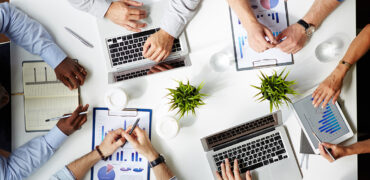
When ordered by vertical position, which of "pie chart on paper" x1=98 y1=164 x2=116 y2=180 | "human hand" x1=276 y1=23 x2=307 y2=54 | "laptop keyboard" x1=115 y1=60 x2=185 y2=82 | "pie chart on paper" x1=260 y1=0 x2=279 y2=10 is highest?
"pie chart on paper" x1=260 y1=0 x2=279 y2=10

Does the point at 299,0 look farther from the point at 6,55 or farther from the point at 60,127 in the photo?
the point at 6,55

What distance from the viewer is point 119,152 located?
1355 millimetres

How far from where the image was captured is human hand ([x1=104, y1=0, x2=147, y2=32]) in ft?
4.25

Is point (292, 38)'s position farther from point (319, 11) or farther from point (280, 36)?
point (319, 11)

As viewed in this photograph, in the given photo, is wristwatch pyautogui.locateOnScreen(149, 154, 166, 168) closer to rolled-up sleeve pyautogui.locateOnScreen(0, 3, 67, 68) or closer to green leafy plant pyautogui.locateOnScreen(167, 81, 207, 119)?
green leafy plant pyautogui.locateOnScreen(167, 81, 207, 119)

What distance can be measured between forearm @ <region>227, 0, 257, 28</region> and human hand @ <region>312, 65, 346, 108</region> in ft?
1.52

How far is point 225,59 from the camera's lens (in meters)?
1.36

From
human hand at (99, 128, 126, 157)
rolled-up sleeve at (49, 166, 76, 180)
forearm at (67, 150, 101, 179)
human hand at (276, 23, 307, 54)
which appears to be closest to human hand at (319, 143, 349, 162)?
human hand at (276, 23, 307, 54)

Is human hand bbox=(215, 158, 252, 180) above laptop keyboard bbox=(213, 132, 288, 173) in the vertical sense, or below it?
below

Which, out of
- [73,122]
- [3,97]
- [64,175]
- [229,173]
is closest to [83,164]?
[64,175]

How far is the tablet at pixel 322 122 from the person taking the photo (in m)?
1.31

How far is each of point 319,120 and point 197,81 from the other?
63 centimetres

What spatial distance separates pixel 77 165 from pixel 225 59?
0.90 m

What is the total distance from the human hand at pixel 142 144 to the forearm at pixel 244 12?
729mm
